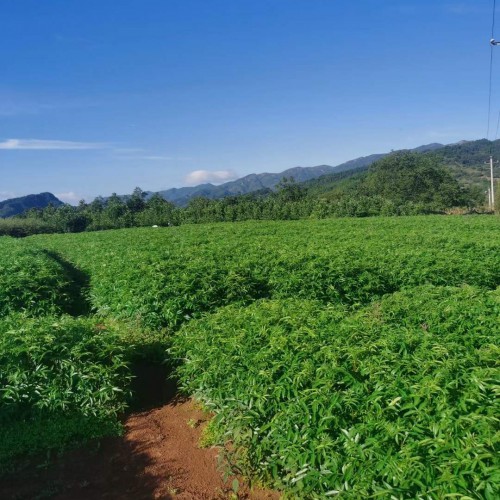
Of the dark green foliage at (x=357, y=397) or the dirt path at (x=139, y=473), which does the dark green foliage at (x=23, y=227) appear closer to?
the dirt path at (x=139, y=473)

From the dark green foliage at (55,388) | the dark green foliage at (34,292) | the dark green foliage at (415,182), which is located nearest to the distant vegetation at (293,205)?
the dark green foliage at (415,182)

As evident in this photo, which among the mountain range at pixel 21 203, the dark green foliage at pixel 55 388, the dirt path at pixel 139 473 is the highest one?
the mountain range at pixel 21 203

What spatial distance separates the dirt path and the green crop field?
25cm

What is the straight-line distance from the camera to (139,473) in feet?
13.8

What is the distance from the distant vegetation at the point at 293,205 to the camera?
42.5 metres

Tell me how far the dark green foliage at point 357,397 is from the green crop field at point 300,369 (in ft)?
0.04

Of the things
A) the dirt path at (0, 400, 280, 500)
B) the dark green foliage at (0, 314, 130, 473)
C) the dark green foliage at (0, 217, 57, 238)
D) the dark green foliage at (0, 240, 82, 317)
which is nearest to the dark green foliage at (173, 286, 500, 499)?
the dirt path at (0, 400, 280, 500)

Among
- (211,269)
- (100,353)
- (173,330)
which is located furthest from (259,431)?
(211,269)

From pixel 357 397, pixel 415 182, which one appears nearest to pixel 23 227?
pixel 415 182

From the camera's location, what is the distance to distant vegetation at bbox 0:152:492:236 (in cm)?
4253

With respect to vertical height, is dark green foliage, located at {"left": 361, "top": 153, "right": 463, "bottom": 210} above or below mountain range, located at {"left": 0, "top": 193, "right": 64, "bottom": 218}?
below

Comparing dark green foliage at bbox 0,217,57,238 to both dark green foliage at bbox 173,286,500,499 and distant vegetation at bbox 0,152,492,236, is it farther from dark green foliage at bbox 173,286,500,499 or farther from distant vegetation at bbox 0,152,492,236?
dark green foliage at bbox 173,286,500,499

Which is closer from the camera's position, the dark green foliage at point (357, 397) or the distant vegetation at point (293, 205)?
A: the dark green foliage at point (357, 397)

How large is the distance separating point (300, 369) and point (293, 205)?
4111cm
